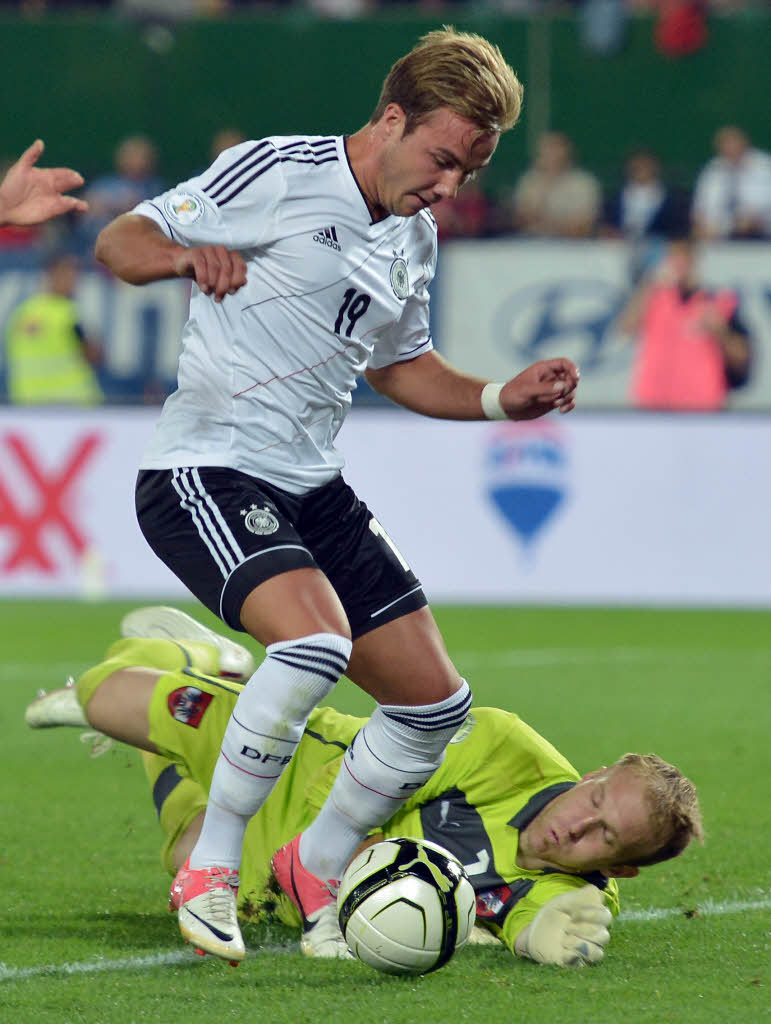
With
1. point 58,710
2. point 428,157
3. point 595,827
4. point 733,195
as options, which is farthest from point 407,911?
point 733,195

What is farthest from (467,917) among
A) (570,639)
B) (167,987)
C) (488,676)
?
(570,639)

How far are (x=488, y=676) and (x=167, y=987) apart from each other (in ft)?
17.0

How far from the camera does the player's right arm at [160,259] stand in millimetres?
3953

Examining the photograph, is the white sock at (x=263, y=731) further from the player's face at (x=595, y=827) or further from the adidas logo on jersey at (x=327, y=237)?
the adidas logo on jersey at (x=327, y=237)

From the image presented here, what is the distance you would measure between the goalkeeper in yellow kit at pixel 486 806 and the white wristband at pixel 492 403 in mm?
804

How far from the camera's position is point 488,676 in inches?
353

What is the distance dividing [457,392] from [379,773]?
3.77ft

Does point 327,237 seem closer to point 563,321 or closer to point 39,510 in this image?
point 39,510

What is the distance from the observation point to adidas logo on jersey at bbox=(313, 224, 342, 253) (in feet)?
14.0

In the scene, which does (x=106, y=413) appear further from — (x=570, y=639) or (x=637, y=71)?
(x=637, y=71)

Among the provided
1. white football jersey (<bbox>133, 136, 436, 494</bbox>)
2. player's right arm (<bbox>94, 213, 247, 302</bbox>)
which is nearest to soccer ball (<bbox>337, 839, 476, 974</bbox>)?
white football jersey (<bbox>133, 136, 436, 494</bbox>)

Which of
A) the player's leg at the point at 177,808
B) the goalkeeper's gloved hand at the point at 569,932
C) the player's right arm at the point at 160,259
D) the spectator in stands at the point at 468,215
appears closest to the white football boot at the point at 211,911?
the player's leg at the point at 177,808

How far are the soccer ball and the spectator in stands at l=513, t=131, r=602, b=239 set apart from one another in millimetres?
11221

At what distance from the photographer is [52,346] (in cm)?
1381
